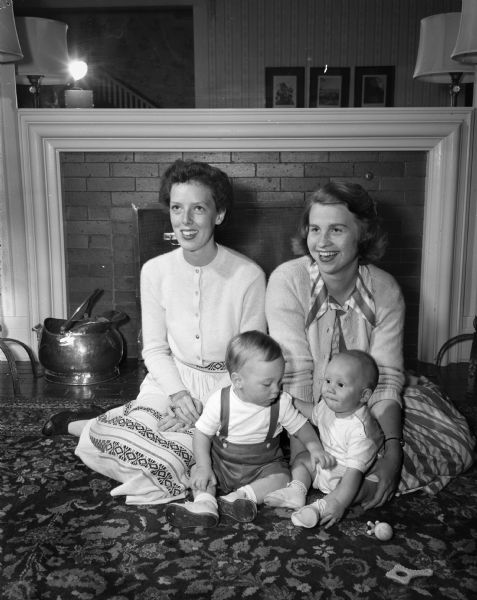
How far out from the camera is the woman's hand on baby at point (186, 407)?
2285mm

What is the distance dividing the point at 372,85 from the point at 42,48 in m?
1.77

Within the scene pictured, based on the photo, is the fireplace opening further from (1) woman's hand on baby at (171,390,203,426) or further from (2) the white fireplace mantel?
(1) woman's hand on baby at (171,390,203,426)

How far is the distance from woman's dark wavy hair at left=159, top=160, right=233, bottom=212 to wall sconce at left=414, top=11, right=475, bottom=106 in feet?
5.90

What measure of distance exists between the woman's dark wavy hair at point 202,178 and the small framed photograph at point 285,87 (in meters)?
1.53

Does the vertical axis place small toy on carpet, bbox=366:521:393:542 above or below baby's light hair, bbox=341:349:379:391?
below

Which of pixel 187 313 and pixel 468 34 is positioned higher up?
pixel 468 34

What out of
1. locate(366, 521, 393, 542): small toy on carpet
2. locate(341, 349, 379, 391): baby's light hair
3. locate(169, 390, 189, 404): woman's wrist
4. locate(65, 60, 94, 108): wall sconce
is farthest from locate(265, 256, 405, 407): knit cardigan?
locate(65, 60, 94, 108): wall sconce

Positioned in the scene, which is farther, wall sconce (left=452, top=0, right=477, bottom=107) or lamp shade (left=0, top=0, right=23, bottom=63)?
lamp shade (left=0, top=0, right=23, bottom=63)

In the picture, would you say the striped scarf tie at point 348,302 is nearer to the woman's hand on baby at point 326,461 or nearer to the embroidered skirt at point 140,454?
the woman's hand on baby at point 326,461

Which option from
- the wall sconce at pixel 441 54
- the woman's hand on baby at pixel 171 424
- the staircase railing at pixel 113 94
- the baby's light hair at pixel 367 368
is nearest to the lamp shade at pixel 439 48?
the wall sconce at pixel 441 54

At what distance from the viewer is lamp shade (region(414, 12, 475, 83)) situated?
358 cm

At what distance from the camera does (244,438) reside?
2.15m

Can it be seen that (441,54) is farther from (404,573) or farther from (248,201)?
(404,573)

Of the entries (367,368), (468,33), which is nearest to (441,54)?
(468,33)
